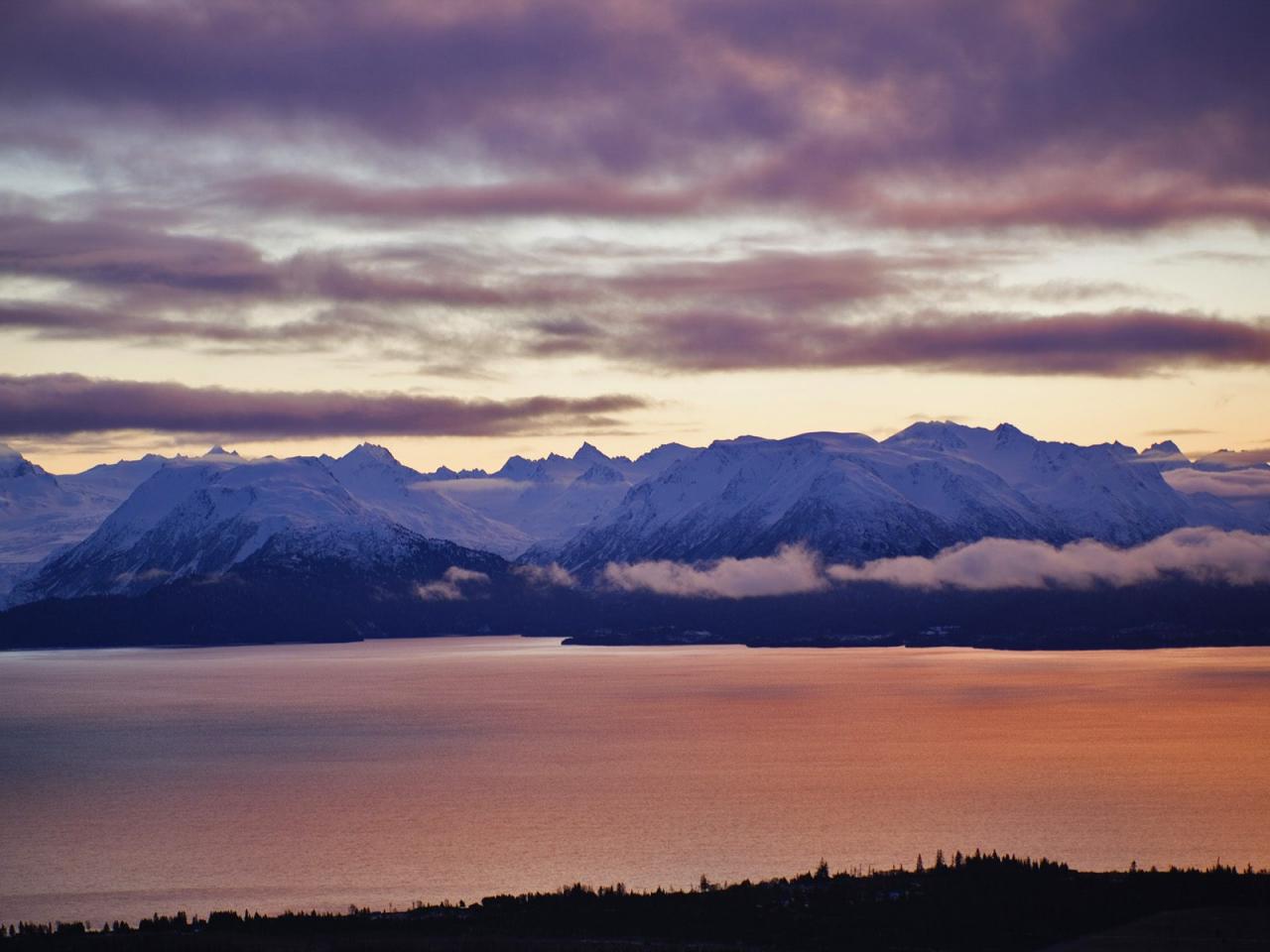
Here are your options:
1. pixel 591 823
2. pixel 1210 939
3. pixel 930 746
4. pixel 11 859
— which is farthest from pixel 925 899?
pixel 930 746

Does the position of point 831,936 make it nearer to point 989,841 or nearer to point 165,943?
point 165,943

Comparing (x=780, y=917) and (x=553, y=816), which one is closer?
(x=780, y=917)

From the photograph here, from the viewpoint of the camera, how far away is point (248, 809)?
478ft

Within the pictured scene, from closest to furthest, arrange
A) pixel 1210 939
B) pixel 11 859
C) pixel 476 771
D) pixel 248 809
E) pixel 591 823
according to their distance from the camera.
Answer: pixel 1210 939
pixel 11 859
pixel 591 823
pixel 248 809
pixel 476 771

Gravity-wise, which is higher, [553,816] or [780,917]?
[780,917]

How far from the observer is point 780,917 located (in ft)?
296

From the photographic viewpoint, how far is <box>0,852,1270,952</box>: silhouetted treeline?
283ft

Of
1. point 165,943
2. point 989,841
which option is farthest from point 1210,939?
point 165,943

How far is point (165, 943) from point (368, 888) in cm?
2412

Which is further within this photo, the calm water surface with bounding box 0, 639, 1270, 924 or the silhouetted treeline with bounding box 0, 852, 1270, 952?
the calm water surface with bounding box 0, 639, 1270, 924

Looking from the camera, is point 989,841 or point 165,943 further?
point 989,841

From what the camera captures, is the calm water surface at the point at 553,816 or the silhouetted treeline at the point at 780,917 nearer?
the silhouetted treeline at the point at 780,917

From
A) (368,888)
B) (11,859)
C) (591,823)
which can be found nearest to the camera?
(368,888)

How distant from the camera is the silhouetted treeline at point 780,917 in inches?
3398
